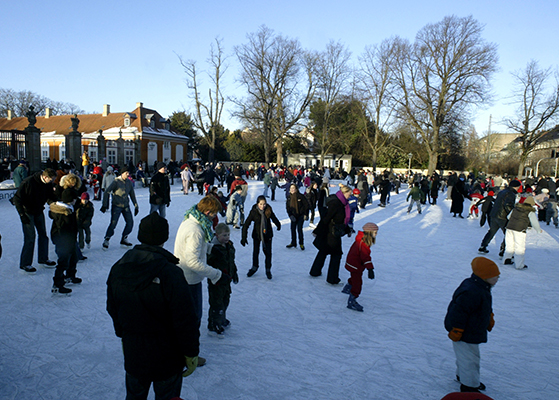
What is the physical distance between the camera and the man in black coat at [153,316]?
1.92 meters

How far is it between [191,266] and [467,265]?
6.17 meters

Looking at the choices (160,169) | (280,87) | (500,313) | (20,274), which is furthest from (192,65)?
(500,313)

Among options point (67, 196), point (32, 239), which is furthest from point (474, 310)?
point (32, 239)

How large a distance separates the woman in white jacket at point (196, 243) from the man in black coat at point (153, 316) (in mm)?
1058

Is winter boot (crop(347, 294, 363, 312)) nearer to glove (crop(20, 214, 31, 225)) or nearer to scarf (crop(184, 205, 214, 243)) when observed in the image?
scarf (crop(184, 205, 214, 243))

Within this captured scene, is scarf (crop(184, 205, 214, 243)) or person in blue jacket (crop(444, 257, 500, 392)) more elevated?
scarf (crop(184, 205, 214, 243))

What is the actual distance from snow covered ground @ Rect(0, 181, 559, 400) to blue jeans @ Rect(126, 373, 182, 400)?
92cm

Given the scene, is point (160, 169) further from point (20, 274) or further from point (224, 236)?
point (224, 236)

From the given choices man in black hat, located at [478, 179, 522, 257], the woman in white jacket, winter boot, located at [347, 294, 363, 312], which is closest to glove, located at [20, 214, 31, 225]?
the woman in white jacket

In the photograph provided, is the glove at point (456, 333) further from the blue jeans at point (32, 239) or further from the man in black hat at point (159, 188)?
the man in black hat at point (159, 188)

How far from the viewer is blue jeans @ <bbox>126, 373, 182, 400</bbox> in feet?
6.72

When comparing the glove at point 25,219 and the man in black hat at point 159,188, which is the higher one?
the man in black hat at point 159,188

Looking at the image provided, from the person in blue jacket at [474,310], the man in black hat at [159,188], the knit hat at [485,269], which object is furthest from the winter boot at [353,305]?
the man in black hat at [159,188]

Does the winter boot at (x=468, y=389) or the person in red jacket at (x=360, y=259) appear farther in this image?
the person in red jacket at (x=360, y=259)
